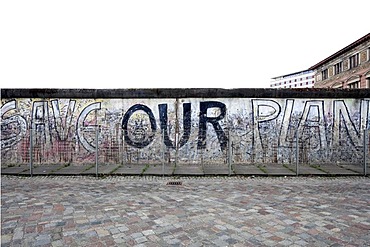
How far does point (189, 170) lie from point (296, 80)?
101 meters

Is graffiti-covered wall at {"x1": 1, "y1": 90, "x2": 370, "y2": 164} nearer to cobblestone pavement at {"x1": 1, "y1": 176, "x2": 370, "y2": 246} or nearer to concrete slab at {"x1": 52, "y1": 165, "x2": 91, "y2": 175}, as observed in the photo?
concrete slab at {"x1": 52, "y1": 165, "x2": 91, "y2": 175}

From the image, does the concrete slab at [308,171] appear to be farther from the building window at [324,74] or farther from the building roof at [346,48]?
the building window at [324,74]

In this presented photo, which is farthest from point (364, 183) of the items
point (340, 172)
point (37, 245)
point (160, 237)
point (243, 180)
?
point (37, 245)

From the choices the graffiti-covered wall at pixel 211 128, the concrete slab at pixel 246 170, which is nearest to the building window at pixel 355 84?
the graffiti-covered wall at pixel 211 128

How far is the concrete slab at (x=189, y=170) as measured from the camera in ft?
29.0

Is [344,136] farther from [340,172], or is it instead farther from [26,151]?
[26,151]

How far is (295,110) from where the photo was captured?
10.7 m

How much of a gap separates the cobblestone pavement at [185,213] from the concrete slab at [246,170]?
1.08 m

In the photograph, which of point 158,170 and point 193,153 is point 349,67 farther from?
point 158,170

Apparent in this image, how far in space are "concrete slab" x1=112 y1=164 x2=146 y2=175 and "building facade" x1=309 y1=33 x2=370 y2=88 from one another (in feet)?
114

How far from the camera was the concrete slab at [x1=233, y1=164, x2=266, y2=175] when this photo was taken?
8.87 metres

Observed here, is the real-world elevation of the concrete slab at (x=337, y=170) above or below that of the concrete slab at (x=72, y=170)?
below

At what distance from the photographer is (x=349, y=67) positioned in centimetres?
4050

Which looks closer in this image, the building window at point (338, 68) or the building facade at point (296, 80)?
the building window at point (338, 68)
